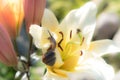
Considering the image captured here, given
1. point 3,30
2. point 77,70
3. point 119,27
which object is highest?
point 3,30

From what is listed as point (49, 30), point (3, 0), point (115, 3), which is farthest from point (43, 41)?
point (115, 3)

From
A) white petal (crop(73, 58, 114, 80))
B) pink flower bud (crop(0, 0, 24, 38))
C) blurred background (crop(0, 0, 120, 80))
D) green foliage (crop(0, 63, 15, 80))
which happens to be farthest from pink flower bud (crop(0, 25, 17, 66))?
blurred background (crop(0, 0, 120, 80))

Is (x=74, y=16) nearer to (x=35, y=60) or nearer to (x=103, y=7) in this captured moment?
(x=35, y=60)

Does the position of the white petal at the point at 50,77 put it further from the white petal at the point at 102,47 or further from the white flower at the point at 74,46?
the white petal at the point at 102,47

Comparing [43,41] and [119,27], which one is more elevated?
[43,41]

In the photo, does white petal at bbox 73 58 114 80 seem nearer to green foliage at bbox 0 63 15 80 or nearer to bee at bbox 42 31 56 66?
bee at bbox 42 31 56 66

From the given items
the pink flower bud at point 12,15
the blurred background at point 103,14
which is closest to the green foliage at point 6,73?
the pink flower bud at point 12,15
